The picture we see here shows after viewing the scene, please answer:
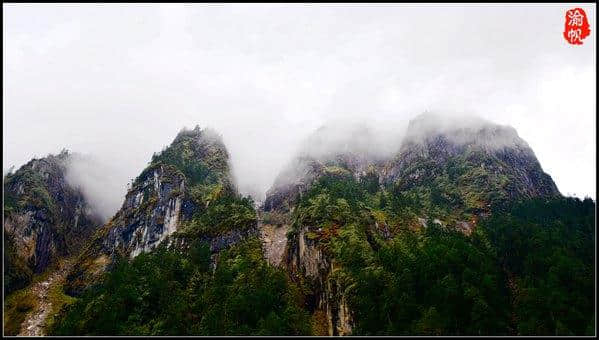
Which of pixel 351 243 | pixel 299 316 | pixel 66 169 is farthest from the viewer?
pixel 66 169

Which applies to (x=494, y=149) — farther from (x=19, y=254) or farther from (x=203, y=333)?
(x=19, y=254)

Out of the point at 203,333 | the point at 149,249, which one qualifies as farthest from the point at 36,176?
the point at 203,333

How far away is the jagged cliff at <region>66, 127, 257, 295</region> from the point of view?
123 metres

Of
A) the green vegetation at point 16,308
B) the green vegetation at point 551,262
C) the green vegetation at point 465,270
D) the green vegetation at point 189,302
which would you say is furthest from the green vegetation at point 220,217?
the green vegetation at point 551,262

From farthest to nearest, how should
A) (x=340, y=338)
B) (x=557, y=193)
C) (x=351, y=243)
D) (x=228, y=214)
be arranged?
1. (x=557, y=193)
2. (x=228, y=214)
3. (x=351, y=243)
4. (x=340, y=338)

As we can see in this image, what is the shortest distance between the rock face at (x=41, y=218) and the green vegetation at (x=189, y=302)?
2126 inches

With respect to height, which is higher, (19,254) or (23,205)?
(23,205)

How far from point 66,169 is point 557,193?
212649 millimetres

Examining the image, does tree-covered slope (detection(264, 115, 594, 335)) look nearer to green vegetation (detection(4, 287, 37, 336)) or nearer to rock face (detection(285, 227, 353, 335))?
rock face (detection(285, 227, 353, 335))

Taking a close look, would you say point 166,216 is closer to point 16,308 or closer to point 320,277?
point 16,308

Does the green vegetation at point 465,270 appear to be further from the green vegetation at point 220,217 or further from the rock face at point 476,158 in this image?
the rock face at point 476,158

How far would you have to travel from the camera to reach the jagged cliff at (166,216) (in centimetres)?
12344

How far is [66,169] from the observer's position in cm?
18162

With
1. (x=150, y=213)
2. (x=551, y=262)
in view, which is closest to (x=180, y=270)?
(x=150, y=213)
